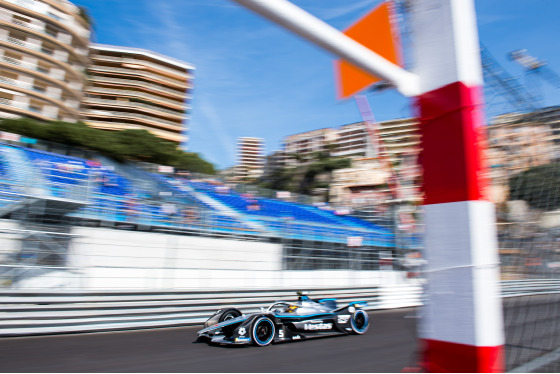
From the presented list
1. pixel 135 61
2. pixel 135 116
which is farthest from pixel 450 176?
pixel 135 61

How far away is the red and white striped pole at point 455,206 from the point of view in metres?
1.18

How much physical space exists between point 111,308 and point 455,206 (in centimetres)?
745

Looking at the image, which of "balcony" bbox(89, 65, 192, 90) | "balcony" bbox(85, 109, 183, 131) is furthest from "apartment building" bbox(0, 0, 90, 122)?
"balcony" bbox(89, 65, 192, 90)

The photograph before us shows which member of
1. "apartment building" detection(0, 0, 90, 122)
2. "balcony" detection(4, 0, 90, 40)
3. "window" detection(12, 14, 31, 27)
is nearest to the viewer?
"apartment building" detection(0, 0, 90, 122)

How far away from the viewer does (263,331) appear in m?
6.41

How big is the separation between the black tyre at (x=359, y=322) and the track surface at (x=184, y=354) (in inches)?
14.7

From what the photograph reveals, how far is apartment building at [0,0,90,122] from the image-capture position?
30.3 metres

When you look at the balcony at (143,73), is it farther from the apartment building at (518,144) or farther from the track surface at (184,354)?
the apartment building at (518,144)

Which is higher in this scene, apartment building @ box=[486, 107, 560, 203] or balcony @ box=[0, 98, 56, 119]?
balcony @ box=[0, 98, 56, 119]

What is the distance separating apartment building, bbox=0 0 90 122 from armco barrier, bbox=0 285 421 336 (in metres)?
28.2

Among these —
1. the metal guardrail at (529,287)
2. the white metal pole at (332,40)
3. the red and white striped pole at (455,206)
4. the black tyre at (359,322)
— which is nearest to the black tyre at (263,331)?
the black tyre at (359,322)

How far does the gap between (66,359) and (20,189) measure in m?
5.84

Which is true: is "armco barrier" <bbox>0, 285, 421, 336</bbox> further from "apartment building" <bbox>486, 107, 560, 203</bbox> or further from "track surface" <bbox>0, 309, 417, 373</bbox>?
"apartment building" <bbox>486, 107, 560, 203</bbox>

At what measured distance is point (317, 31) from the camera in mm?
1259
